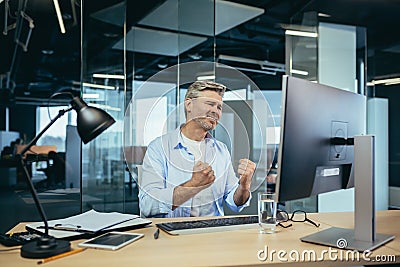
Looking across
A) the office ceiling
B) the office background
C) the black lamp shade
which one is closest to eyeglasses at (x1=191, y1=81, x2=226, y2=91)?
the black lamp shade

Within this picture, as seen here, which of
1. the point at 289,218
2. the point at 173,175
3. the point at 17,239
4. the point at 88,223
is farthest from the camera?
the point at 173,175

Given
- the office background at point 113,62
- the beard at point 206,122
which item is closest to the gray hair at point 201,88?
the beard at point 206,122

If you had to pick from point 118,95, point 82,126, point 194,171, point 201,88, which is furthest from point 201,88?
point 118,95

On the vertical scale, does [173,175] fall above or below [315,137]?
below

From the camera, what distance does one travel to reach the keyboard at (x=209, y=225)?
142 cm

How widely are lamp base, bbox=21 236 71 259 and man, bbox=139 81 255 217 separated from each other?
698 mm

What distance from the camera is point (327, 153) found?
134 centimetres

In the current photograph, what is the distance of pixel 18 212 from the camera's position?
4520 millimetres

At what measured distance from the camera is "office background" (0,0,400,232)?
14.3 feet

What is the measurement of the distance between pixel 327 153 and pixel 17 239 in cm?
101

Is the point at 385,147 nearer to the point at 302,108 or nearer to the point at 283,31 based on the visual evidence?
the point at 283,31

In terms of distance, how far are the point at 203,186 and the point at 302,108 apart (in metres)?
0.78

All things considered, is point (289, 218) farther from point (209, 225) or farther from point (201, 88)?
point (201, 88)

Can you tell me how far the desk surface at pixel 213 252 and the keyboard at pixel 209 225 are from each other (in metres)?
0.03
